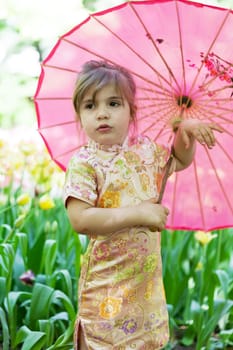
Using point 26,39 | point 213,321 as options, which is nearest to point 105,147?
point 213,321

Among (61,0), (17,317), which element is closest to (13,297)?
(17,317)

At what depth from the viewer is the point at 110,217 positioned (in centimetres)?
172

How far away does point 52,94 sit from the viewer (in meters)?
2.14

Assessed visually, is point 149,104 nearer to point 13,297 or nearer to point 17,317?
point 13,297

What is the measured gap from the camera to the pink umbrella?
1.85 meters

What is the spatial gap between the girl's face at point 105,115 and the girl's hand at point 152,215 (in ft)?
0.63

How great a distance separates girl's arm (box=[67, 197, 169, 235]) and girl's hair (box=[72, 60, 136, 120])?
0.28m

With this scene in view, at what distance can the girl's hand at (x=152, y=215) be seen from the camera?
5.67ft

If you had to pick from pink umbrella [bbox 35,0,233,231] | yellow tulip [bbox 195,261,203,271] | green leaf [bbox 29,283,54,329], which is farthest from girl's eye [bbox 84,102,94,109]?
yellow tulip [bbox 195,261,203,271]

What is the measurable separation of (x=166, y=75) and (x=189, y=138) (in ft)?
0.63

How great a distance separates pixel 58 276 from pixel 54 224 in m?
0.30

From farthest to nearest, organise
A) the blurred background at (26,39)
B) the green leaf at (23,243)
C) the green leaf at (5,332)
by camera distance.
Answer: the blurred background at (26,39), the green leaf at (23,243), the green leaf at (5,332)

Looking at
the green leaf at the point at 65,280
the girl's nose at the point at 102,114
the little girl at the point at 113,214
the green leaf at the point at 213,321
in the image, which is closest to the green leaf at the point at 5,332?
the green leaf at the point at 65,280

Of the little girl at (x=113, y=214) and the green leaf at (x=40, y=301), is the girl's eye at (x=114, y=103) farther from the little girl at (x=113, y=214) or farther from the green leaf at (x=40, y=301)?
the green leaf at (x=40, y=301)
